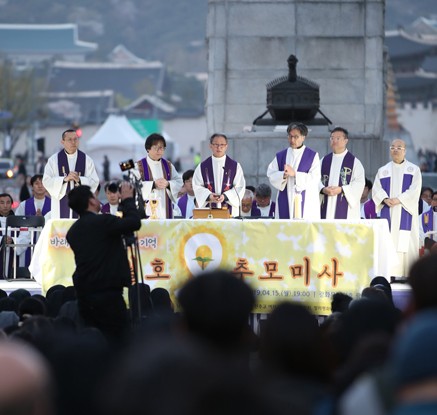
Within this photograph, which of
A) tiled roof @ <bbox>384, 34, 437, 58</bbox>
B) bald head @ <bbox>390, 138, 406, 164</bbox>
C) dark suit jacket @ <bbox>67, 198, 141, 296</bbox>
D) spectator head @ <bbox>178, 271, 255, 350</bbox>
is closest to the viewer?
spectator head @ <bbox>178, 271, 255, 350</bbox>

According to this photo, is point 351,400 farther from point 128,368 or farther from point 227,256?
point 227,256

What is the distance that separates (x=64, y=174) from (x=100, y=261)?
5.16 metres

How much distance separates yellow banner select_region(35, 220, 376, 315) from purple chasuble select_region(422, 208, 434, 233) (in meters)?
4.95

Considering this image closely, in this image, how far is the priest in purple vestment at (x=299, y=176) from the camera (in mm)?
13484

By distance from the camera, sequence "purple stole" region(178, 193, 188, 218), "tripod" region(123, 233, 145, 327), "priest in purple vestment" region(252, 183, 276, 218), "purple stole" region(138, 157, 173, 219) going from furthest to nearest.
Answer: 1. "purple stole" region(178, 193, 188, 218)
2. "priest in purple vestment" region(252, 183, 276, 218)
3. "purple stole" region(138, 157, 173, 219)
4. "tripod" region(123, 233, 145, 327)

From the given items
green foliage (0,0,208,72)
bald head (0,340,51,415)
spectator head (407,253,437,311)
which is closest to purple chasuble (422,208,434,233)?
spectator head (407,253,437,311)

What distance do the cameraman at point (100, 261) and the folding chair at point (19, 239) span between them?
459 cm

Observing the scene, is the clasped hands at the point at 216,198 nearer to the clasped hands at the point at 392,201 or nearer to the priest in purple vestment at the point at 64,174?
the priest in purple vestment at the point at 64,174

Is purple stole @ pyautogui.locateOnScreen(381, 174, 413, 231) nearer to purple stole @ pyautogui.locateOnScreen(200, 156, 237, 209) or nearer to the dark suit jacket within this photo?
purple stole @ pyautogui.locateOnScreen(200, 156, 237, 209)

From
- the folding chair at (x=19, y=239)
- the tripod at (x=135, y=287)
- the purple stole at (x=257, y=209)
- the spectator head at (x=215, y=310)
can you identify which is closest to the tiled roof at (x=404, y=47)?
the purple stole at (x=257, y=209)

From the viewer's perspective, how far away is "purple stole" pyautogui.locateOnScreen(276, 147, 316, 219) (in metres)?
13.6

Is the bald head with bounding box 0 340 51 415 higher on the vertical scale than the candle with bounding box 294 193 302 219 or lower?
lower

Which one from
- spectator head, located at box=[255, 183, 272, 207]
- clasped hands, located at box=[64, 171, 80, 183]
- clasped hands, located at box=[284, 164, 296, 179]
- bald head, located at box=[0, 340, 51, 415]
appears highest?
clasped hands, located at box=[284, 164, 296, 179]

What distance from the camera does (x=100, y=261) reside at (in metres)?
8.91
